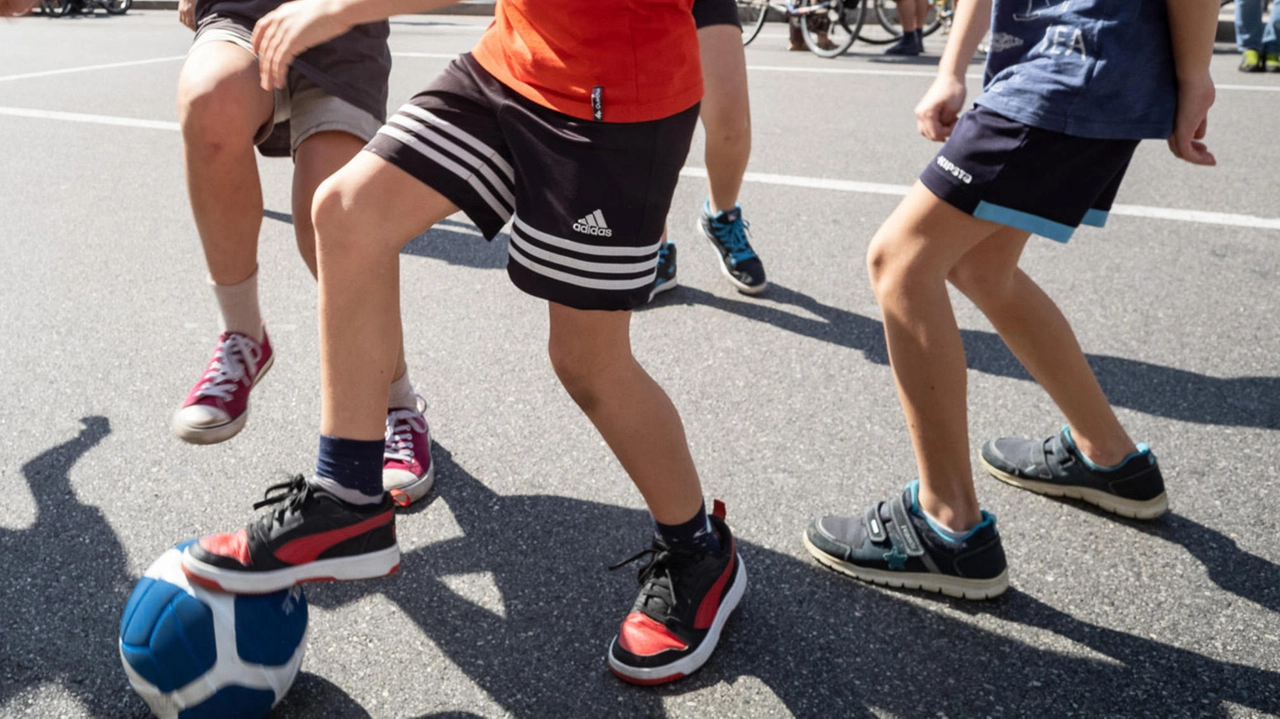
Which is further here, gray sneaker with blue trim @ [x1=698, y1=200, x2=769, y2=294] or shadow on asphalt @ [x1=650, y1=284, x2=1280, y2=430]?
gray sneaker with blue trim @ [x1=698, y1=200, x2=769, y2=294]

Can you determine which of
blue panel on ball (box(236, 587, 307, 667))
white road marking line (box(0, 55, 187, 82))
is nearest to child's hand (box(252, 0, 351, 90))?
blue panel on ball (box(236, 587, 307, 667))

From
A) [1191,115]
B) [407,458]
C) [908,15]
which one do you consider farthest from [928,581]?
[908,15]

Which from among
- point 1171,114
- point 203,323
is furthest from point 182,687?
point 203,323

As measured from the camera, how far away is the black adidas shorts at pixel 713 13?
3.38 meters

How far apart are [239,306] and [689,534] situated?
1276 mm

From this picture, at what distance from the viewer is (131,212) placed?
5102 millimetres

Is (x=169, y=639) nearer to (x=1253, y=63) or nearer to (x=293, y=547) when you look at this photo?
(x=293, y=547)

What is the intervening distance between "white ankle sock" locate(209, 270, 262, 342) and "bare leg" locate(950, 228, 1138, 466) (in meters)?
1.67

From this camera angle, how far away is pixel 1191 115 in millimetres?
1828

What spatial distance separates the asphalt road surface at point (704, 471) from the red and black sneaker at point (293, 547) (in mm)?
286

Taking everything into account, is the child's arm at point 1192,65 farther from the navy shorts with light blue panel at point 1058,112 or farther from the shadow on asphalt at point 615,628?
the shadow on asphalt at point 615,628

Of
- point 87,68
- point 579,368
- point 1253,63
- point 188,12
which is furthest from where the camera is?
point 87,68

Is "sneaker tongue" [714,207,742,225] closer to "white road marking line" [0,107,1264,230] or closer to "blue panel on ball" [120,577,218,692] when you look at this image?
"white road marking line" [0,107,1264,230]

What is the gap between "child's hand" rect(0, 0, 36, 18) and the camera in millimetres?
2234
